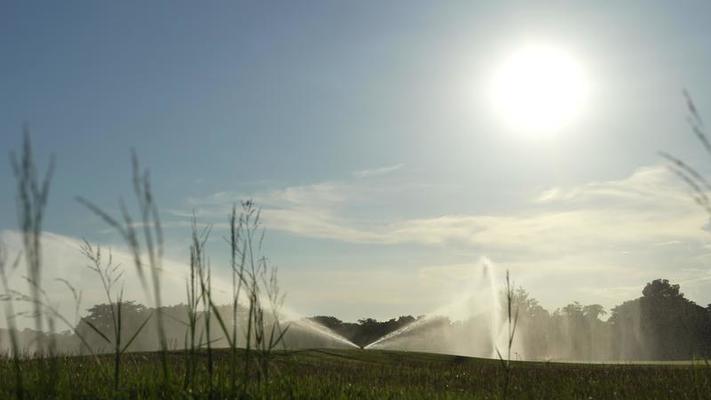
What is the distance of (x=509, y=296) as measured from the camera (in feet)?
20.3

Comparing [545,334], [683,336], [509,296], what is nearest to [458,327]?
[545,334]

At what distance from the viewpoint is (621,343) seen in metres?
81.4

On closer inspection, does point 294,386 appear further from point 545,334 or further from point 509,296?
point 545,334

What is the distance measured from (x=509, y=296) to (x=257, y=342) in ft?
7.62

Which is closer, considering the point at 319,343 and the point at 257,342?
the point at 257,342

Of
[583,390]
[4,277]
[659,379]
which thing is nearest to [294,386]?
[4,277]

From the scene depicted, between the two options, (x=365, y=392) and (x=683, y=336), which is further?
(x=683, y=336)

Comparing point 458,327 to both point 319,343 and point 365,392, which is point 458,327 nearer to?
point 319,343

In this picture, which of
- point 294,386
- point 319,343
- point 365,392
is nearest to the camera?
point 294,386

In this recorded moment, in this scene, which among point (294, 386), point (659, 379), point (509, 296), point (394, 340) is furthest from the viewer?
point (394, 340)

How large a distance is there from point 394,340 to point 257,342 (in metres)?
58.1

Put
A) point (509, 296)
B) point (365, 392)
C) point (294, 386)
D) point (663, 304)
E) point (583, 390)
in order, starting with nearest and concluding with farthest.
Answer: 1. point (509, 296)
2. point (294, 386)
3. point (365, 392)
4. point (583, 390)
5. point (663, 304)

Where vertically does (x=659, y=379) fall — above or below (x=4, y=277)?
below

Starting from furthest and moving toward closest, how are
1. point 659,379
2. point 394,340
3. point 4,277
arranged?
point 394,340, point 659,379, point 4,277
